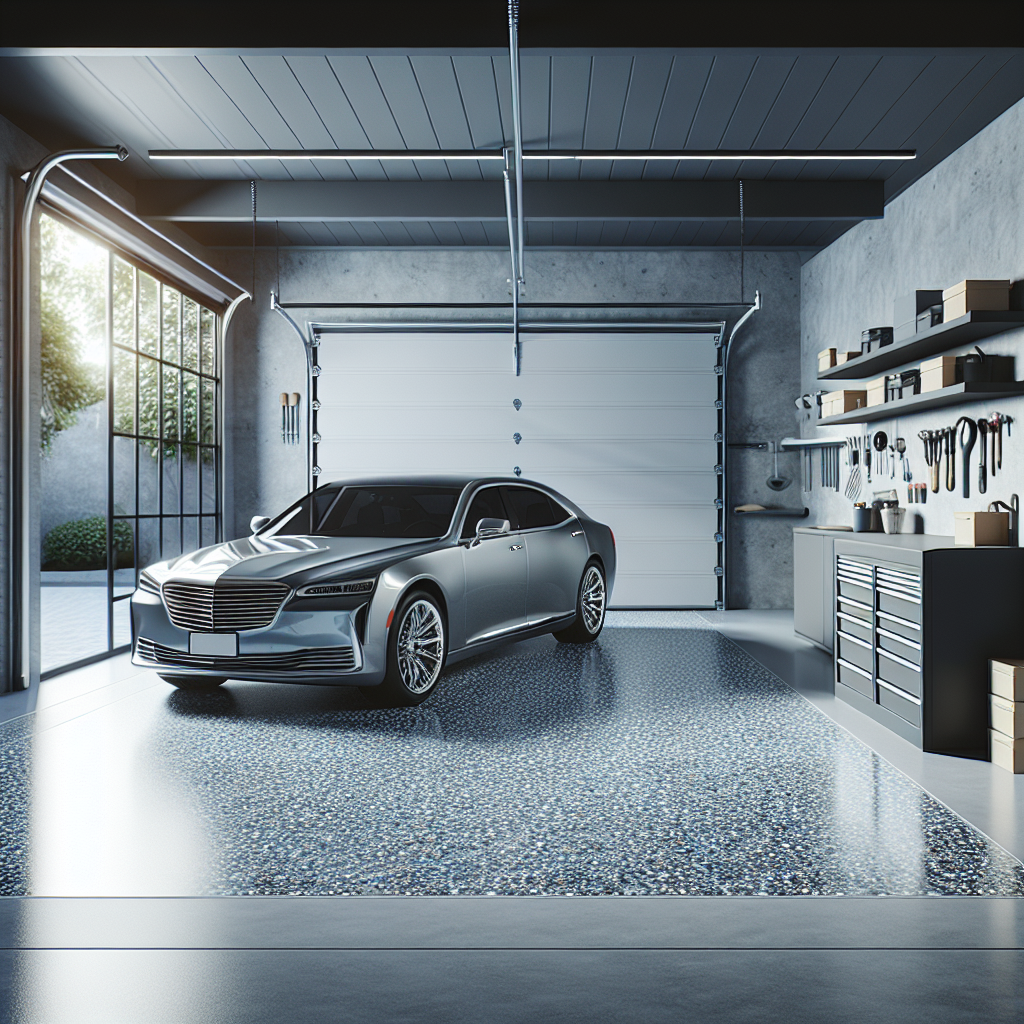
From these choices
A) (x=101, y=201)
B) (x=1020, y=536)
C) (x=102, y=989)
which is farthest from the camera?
(x=101, y=201)

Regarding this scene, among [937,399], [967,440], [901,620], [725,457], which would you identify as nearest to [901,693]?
[901,620]

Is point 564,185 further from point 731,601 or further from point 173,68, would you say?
point 731,601

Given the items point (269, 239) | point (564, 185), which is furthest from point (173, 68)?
point (269, 239)

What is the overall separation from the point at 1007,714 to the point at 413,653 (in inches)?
125

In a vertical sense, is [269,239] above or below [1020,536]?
above

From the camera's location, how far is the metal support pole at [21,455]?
606 cm

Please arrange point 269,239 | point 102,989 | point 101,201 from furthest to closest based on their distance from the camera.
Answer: point 269,239 < point 101,201 < point 102,989

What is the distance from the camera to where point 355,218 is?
27.3 ft

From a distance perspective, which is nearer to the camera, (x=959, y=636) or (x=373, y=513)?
(x=959, y=636)

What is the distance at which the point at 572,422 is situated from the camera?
34.6 feet

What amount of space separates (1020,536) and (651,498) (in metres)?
5.07

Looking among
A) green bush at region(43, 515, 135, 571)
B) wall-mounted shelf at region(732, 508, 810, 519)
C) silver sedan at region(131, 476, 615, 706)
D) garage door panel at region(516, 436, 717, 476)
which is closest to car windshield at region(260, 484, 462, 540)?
silver sedan at region(131, 476, 615, 706)
